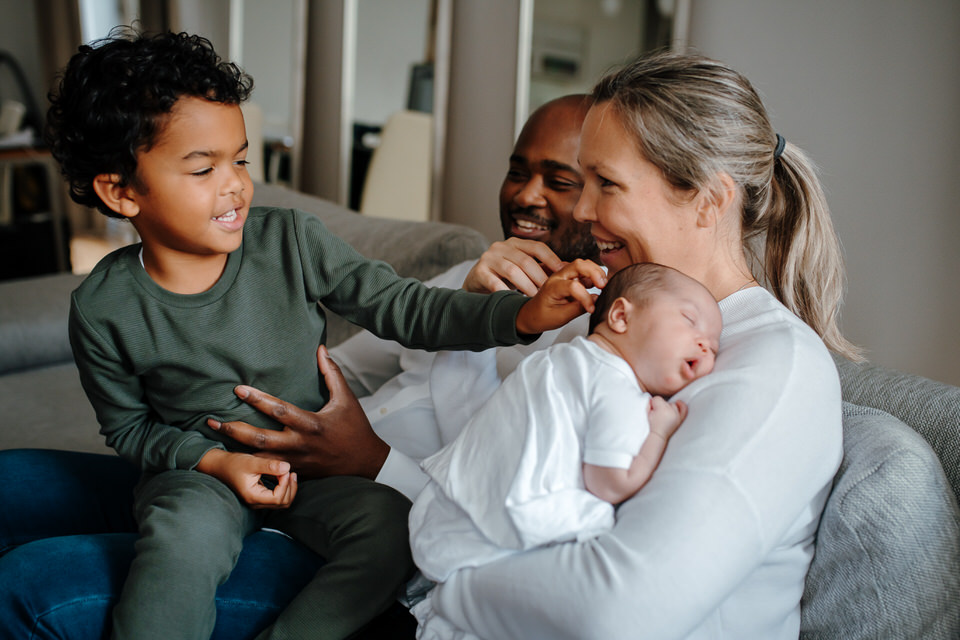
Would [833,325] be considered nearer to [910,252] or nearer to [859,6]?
[910,252]

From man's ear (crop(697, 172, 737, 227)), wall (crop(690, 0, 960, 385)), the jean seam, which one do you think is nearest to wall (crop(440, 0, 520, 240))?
wall (crop(690, 0, 960, 385))

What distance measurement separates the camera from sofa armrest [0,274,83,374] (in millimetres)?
2402

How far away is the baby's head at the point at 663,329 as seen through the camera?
989mm

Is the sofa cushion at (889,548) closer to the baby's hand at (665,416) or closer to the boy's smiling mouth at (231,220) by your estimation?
the baby's hand at (665,416)

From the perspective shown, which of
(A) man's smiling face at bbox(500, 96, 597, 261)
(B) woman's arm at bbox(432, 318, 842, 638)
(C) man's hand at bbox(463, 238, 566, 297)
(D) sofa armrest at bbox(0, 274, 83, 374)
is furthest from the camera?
(D) sofa armrest at bbox(0, 274, 83, 374)

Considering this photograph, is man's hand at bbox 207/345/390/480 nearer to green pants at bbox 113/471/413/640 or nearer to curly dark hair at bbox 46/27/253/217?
green pants at bbox 113/471/413/640

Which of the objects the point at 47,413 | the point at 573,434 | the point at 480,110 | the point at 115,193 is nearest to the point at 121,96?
the point at 115,193

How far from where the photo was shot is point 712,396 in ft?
3.04

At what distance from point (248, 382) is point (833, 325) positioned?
0.95 meters

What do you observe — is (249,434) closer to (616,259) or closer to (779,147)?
(616,259)

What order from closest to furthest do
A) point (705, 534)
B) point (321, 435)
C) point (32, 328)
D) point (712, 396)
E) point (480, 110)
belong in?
point (705, 534)
point (712, 396)
point (321, 435)
point (32, 328)
point (480, 110)

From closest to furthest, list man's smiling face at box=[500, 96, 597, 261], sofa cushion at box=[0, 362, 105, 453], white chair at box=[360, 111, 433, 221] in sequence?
man's smiling face at box=[500, 96, 597, 261], sofa cushion at box=[0, 362, 105, 453], white chair at box=[360, 111, 433, 221]

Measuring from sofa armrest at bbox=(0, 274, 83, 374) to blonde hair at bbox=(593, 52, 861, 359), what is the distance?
1990 mm

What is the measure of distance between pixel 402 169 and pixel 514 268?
2185mm
